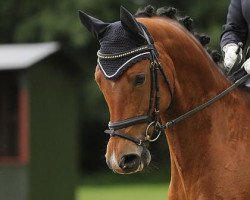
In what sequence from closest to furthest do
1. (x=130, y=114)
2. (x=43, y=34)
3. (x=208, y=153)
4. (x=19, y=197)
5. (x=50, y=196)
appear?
(x=130, y=114) < (x=208, y=153) < (x=19, y=197) < (x=50, y=196) < (x=43, y=34)

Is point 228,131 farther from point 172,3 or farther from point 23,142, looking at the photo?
point 172,3

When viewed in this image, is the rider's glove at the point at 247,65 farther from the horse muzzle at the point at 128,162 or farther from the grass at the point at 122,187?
the grass at the point at 122,187

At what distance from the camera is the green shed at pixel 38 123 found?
52.0ft

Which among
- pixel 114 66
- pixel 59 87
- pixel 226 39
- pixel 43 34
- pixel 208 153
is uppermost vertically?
pixel 43 34

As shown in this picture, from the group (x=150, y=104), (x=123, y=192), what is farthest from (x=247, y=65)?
(x=123, y=192)

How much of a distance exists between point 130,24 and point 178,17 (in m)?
0.72

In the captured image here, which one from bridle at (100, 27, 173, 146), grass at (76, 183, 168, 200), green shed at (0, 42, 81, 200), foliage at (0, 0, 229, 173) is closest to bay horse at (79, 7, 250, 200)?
bridle at (100, 27, 173, 146)

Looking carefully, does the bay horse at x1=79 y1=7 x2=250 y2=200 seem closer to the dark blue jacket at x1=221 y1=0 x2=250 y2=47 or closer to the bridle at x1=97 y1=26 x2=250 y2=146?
the bridle at x1=97 y1=26 x2=250 y2=146

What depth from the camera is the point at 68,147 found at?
1738cm

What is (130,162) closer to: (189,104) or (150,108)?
(150,108)

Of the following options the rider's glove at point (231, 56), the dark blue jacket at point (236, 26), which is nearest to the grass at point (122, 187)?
the dark blue jacket at point (236, 26)

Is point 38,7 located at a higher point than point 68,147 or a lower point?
higher

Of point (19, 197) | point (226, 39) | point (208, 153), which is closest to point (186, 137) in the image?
point (208, 153)

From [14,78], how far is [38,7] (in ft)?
55.1
